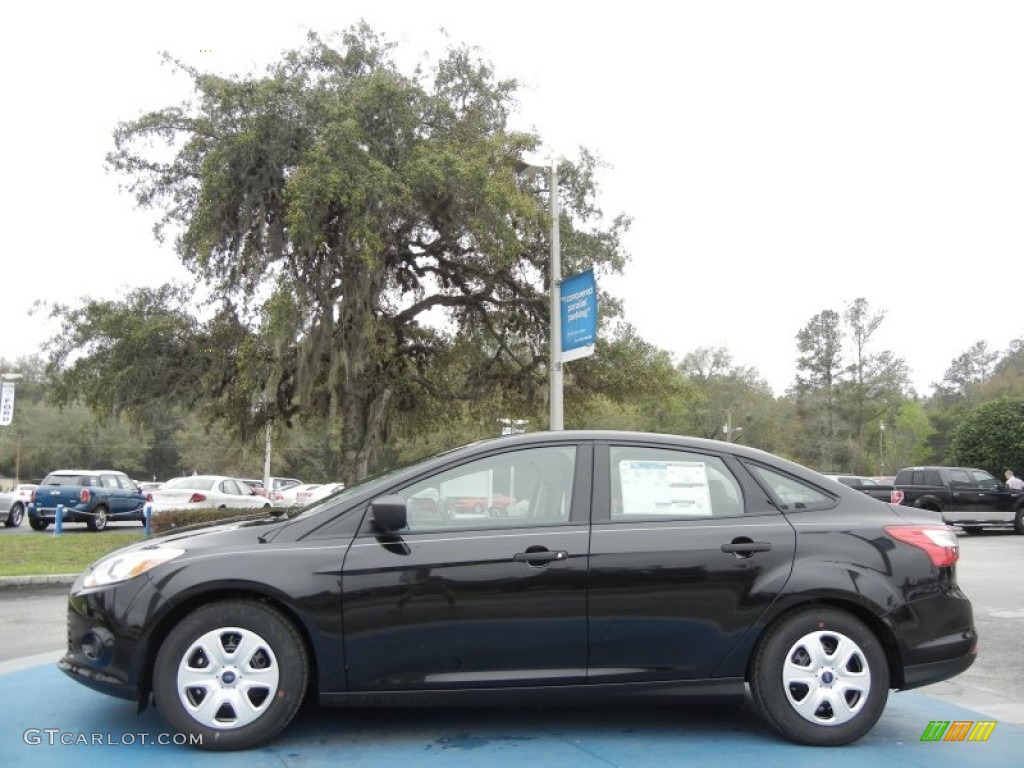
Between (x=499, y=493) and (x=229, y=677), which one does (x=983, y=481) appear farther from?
(x=229, y=677)

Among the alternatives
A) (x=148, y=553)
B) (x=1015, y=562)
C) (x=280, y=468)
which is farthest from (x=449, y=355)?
(x=280, y=468)

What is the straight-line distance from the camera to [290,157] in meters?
17.6

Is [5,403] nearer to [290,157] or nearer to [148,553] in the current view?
[290,157]

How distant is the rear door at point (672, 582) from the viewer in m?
4.42

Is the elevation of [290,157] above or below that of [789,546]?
above

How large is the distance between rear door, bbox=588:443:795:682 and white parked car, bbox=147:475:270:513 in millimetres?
20163

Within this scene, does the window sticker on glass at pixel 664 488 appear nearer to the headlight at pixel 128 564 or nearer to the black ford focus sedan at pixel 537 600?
the black ford focus sedan at pixel 537 600

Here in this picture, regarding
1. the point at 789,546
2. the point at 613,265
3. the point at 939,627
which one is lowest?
the point at 939,627

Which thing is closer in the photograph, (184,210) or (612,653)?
(612,653)

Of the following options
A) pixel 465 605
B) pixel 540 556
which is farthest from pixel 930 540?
pixel 465 605

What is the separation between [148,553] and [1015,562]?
1496cm

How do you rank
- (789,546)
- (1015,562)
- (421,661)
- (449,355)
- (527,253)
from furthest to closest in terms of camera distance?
(449,355), (527,253), (1015,562), (789,546), (421,661)

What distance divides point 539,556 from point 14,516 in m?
23.9

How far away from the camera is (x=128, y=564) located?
14.4 feet
